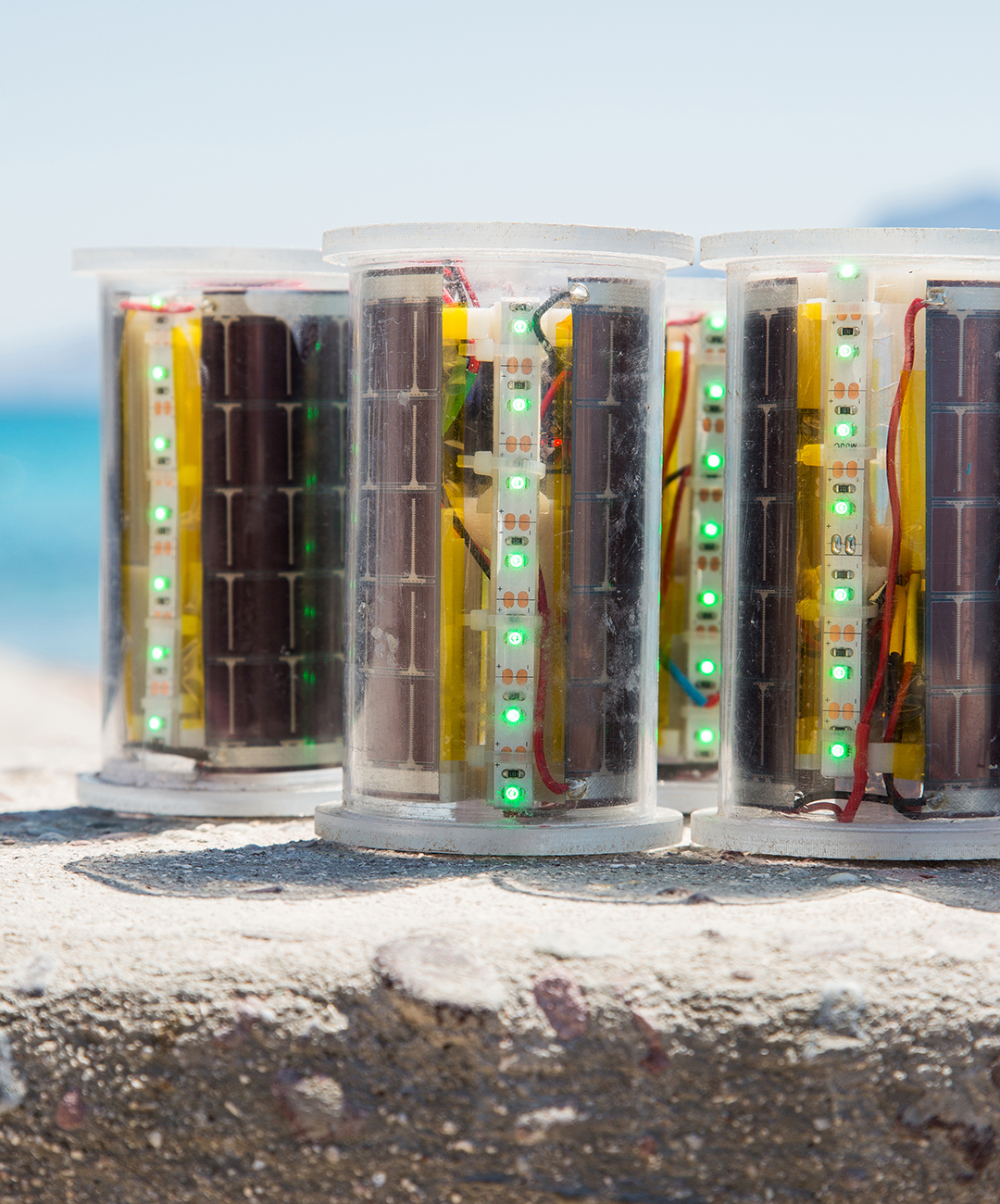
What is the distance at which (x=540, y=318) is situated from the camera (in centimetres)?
421

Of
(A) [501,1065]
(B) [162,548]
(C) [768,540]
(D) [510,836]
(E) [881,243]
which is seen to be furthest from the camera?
(B) [162,548]

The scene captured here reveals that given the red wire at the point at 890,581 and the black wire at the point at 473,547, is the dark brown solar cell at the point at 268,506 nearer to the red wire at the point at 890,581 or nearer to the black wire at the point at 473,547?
the black wire at the point at 473,547

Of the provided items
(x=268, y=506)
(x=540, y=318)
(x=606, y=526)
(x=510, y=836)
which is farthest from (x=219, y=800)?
(x=540, y=318)

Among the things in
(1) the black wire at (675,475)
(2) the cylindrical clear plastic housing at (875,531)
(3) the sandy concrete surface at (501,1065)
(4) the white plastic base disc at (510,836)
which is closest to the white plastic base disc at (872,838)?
(2) the cylindrical clear plastic housing at (875,531)

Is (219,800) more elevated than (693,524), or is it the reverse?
(693,524)

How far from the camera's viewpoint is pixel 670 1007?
3236 mm

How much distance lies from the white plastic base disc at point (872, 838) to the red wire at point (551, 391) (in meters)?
1.31

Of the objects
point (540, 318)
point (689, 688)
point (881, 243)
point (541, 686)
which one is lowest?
point (689, 688)

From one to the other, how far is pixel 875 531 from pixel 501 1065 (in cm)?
191

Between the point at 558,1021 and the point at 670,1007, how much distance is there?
9.5 inches

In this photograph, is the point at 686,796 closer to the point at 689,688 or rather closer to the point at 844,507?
the point at 689,688

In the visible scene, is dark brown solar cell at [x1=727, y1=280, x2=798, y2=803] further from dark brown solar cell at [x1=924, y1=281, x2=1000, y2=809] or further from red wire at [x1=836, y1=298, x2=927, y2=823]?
dark brown solar cell at [x1=924, y1=281, x2=1000, y2=809]

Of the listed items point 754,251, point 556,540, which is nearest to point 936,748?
point 556,540

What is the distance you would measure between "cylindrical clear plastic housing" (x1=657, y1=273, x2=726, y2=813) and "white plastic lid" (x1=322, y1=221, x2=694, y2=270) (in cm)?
99
